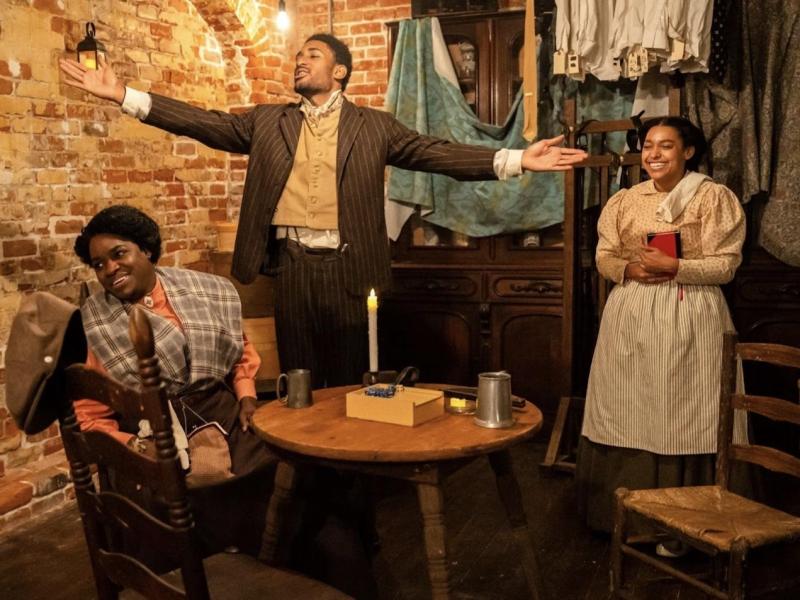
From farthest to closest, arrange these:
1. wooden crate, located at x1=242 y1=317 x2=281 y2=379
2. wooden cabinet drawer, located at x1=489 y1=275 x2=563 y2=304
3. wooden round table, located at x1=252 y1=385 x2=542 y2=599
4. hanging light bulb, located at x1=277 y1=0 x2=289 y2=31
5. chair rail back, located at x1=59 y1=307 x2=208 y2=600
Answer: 1. hanging light bulb, located at x1=277 y1=0 x2=289 y2=31
2. wooden cabinet drawer, located at x1=489 y1=275 x2=563 y2=304
3. wooden crate, located at x1=242 y1=317 x2=281 y2=379
4. wooden round table, located at x1=252 y1=385 x2=542 y2=599
5. chair rail back, located at x1=59 y1=307 x2=208 y2=600

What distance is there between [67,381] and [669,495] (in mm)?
1647

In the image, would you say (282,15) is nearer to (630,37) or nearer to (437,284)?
→ (437,284)

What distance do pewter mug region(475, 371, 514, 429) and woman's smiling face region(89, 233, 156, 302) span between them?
102cm

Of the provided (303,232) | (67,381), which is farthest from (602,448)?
(67,381)

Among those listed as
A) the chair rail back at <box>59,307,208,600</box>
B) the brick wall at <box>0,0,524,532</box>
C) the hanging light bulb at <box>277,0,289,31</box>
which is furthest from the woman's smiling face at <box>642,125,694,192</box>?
the hanging light bulb at <box>277,0,289,31</box>

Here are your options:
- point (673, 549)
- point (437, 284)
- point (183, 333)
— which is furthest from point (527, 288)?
point (183, 333)

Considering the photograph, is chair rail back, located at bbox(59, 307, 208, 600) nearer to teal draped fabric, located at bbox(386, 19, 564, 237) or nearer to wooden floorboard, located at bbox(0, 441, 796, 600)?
wooden floorboard, located at bbox(0, 441, 796, 600)

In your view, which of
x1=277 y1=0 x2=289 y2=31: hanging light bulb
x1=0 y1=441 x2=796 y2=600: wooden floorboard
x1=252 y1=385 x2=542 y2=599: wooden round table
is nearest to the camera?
x1=252 y1=385 x2=542 y2=599: wooden round table

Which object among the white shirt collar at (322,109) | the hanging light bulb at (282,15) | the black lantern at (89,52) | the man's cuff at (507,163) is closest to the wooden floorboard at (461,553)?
the man's cuff at (507,163)

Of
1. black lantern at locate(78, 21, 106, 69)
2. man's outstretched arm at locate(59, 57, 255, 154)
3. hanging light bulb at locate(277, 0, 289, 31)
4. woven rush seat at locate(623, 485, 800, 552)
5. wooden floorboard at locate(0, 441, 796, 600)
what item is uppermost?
hanging light bulb at locate(277, 0, 289, 31)

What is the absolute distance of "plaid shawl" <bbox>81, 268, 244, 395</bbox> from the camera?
2.34 metres

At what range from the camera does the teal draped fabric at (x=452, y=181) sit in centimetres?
424

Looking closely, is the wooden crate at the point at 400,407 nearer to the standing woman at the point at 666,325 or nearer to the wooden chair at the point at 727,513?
the wooden chair at the point at 727,513

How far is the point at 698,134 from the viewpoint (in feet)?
9.70
